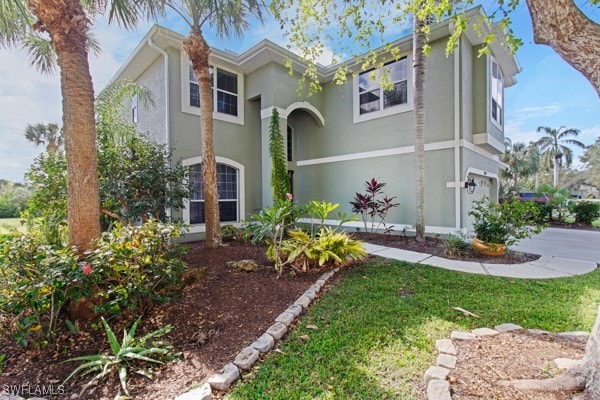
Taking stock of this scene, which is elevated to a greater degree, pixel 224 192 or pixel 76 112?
pixel 76 112

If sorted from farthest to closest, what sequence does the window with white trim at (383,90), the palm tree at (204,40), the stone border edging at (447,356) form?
the window with white trim at (383,90)
the palm tree at (204,40)
the stone border edging at (447,356)

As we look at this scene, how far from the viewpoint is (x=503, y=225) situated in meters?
6.57

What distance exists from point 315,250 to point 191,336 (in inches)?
104

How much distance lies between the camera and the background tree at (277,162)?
367 inches

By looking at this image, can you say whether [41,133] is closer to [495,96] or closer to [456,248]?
[456,248]

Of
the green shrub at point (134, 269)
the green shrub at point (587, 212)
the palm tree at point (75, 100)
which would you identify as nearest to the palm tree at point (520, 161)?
the green shrub at point (587, 212)

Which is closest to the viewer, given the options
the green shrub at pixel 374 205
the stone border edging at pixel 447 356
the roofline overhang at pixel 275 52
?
the stone border edging at pixel 447 356

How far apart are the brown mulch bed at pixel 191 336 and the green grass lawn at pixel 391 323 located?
1.58ft

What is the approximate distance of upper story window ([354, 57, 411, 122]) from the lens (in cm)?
930

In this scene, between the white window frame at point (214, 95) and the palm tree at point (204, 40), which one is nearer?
the palm tree at point (204, 40)

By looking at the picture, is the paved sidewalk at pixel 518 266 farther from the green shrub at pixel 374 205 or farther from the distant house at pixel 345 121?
the green shrub at pixel 374 205

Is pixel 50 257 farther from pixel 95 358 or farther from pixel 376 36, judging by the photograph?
pixel 376 36

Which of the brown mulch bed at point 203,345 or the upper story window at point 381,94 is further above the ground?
the upper story window at point 381,94

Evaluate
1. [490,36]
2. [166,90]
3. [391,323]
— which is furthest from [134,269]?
[166,90]
